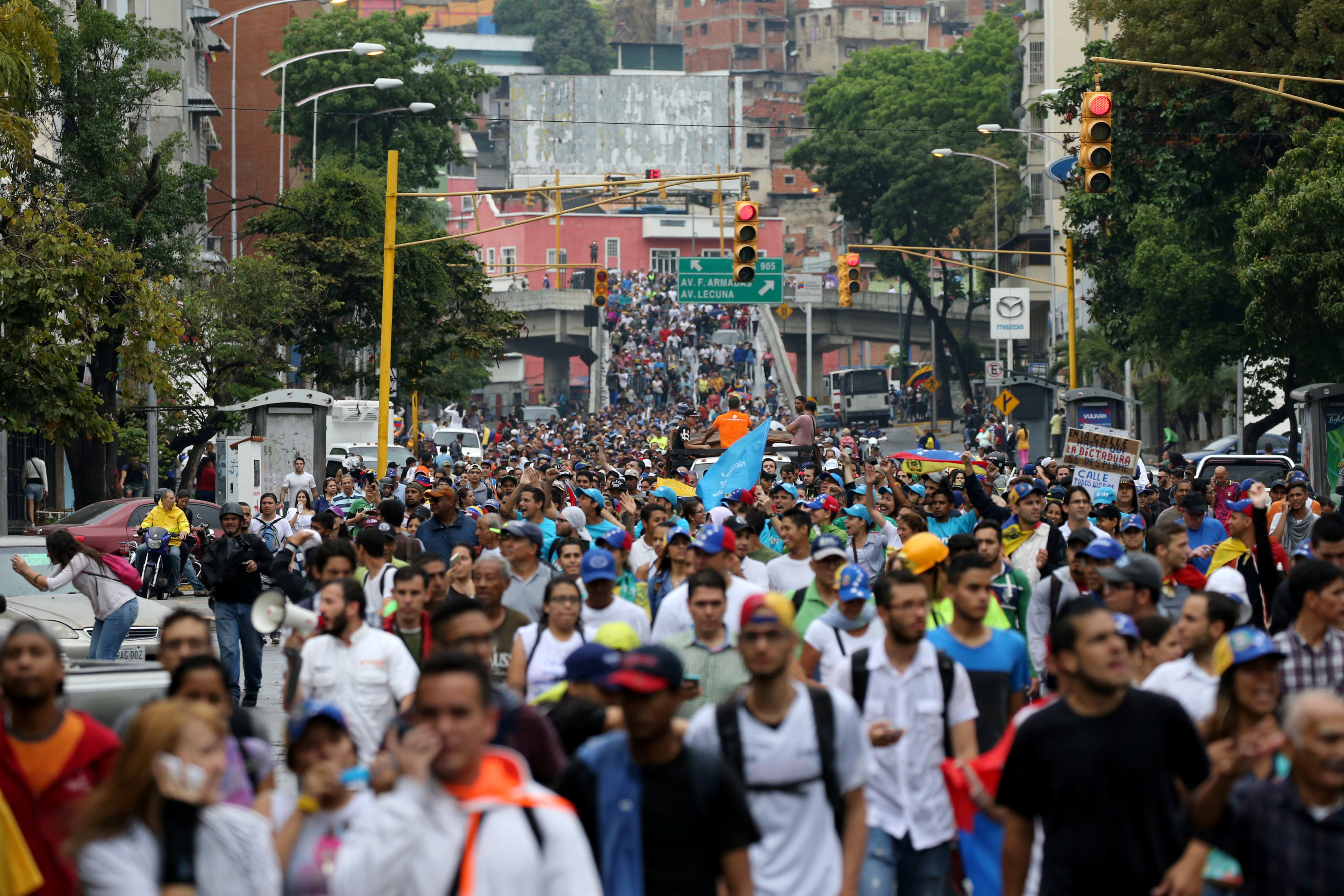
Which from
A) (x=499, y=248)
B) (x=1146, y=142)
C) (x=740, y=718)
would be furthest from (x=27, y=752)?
(x=499, y=248)

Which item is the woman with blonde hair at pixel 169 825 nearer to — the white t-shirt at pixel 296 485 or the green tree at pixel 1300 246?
the white t-shirt at pixel 296 485

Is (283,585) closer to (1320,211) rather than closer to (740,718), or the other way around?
(740,718)

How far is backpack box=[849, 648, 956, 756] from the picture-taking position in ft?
21.9

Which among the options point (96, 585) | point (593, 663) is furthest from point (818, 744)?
point (96, 585)

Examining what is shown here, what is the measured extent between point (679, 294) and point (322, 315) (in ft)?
64.7

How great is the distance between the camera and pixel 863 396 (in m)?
71.4

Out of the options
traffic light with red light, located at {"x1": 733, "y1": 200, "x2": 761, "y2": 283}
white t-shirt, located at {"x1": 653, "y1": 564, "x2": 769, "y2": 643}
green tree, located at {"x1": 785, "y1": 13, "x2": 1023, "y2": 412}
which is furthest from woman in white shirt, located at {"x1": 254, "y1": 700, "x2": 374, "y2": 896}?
green tree, located at {"x1": 785, "y1": 13, "x2": 1023, "y2": 412}

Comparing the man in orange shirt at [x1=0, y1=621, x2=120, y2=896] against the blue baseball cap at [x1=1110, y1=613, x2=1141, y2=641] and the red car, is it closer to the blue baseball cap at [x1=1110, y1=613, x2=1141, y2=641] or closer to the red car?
the blue baseball cap at [x1=1110, y1=613, x2=1141, y2=641]

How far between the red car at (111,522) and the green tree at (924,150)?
154 ft

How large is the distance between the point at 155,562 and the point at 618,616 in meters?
14.6

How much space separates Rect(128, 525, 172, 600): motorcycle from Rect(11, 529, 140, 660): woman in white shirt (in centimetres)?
851

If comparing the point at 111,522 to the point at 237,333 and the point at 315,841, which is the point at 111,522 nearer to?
the point at 237,333

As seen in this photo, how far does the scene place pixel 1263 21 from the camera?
97.9ft

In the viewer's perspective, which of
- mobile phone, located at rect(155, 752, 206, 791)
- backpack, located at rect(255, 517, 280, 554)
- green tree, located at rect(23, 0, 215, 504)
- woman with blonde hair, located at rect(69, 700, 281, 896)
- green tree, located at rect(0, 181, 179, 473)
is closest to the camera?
woman with blonde hair, located at rect(69, 700, 281, 896)
